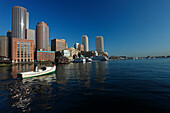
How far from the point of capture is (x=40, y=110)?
23.1ft

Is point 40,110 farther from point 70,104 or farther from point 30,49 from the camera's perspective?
point 30,49

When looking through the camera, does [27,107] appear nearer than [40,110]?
No

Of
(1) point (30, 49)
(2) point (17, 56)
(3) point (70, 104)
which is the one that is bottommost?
(3) point (70, 104)

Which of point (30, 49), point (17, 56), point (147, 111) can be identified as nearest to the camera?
point (147, 111)

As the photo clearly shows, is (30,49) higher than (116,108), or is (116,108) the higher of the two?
(30,49)

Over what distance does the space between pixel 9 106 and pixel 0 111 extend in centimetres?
74

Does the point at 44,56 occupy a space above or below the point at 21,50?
below

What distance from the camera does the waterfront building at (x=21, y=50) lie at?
136 m

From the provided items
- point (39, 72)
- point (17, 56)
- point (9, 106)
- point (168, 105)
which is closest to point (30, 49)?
point (17, 56)

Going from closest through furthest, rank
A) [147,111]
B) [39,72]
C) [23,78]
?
[147,111]
[23,78]
[39,72]

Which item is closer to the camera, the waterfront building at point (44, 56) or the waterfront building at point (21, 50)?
the waterfront building at point (21, 50)

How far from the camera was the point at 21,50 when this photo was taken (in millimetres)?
141375

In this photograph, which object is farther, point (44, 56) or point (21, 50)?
point (44, 56)

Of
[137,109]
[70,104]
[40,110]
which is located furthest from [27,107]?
[137,109]
